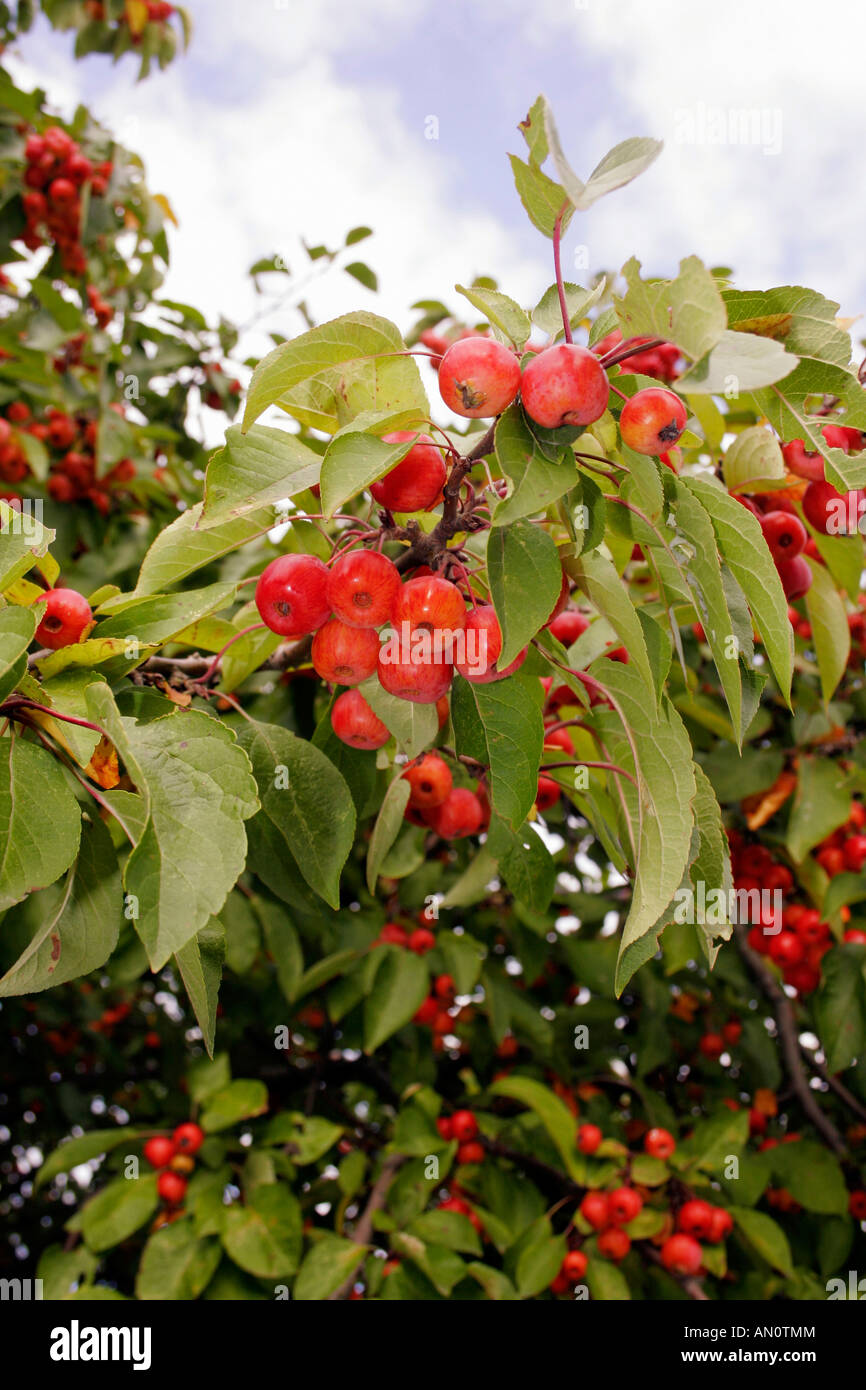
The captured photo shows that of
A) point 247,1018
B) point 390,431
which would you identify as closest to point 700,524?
point 390,431

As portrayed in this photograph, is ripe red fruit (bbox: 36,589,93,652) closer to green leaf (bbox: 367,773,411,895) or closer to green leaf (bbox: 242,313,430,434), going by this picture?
green leaf (bbox: 242,313,430,434)

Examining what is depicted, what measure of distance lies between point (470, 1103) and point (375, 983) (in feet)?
2.82

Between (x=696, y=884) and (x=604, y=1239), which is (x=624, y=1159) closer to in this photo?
(x=604, y=1239)

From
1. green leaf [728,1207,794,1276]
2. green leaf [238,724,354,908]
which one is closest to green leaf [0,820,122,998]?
green leaf [238,724,354,908]

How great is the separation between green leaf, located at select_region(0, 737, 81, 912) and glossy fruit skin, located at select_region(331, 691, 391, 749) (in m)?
0.46

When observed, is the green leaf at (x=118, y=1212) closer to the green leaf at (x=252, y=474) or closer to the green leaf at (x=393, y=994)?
the green leaf at (x=393, y=994)

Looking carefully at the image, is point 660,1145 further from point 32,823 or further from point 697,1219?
point 32,823

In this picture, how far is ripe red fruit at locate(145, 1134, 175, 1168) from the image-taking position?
2705 millimetres

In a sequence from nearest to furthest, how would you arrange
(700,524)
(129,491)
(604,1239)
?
(700,524)
(604,1239)
(129,491)

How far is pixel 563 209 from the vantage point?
1005mm

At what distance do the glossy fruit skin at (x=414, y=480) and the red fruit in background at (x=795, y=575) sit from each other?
81cm

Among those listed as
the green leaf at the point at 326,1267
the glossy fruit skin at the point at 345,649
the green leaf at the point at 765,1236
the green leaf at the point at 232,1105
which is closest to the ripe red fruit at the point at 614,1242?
the green leaf at the point at 765,1236

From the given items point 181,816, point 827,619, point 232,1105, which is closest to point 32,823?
point 181,816

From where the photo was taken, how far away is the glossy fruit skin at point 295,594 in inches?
50.6
